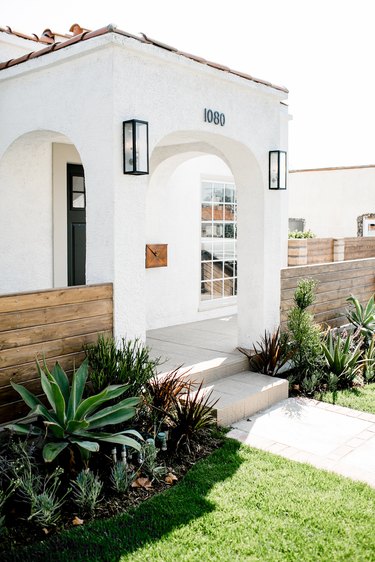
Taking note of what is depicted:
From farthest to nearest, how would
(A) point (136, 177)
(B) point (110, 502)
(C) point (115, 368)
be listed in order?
1. (A) point (136, 177)
2. (C) point (115, 368)
3. (B) point (110, 502)

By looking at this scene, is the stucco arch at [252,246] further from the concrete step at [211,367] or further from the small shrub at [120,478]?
the small shrub at [120,478]

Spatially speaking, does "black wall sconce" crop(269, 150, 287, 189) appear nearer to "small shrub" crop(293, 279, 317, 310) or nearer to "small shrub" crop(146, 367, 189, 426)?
"small shrub" crop(293, 279, 317, 310)

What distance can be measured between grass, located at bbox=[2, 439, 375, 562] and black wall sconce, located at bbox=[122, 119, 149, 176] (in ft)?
10.9

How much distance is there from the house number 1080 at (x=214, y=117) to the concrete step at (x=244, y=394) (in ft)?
11.8

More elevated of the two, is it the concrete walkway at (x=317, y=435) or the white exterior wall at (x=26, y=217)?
the white exterior wall at (x=26, y=217)

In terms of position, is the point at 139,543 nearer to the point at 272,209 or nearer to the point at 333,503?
the point at 333,503

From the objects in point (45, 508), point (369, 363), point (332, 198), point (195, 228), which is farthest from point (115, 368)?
point (332, 198)

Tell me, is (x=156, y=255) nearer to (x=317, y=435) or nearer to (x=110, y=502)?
(x=317, y=435)

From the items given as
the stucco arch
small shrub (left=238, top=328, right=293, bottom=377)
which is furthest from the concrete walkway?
the stucco arch

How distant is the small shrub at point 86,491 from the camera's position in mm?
4754

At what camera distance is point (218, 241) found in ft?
41.1

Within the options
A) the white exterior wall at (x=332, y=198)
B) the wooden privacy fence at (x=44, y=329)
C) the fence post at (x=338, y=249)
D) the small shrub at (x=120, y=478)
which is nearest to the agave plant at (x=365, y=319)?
the fence post at (x=338, y=249)

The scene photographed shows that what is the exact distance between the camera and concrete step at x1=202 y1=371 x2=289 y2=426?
6.93 m

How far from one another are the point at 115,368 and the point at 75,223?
12.9 feet
